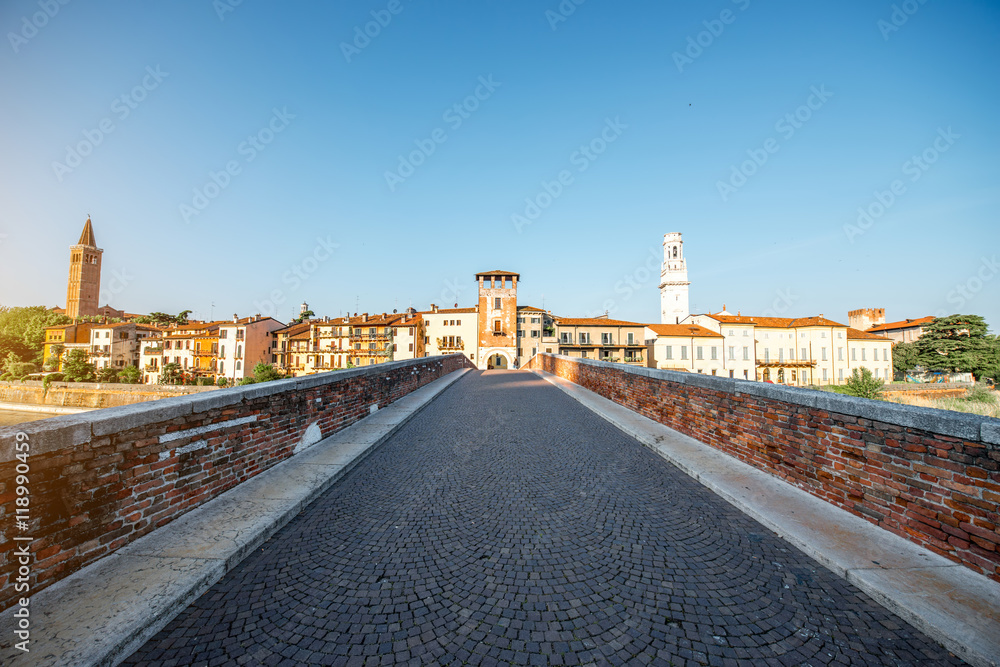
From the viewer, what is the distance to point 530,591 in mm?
2773

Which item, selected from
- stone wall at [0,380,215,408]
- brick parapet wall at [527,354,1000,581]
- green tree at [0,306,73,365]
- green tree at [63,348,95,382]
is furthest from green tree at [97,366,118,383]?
brick parapet wall at [527,354,1000,581]

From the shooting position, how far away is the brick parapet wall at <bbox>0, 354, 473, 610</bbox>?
2.56 m

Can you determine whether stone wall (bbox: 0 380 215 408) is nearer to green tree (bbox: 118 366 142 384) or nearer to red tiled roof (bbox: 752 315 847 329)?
green tree (bbox: 118 366 142 384)

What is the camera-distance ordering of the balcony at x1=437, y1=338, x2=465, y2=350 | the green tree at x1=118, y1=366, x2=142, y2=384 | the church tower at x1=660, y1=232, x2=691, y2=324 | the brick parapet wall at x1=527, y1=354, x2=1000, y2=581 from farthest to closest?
the church tower at x1=660, y1=232, x2=691, y2=324
the balcony at x1=437, y1=338, x2=465, y2=350
the green tree at x1=118, y1=366, x2=142, y2=384
the brick parapet wall at x1=527, y1=354, x2=1000, y2=581

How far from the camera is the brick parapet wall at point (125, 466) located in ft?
8.41

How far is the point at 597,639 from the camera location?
230 cm

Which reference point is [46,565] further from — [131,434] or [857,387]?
[857,387]

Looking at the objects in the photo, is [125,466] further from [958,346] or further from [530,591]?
[958,346]

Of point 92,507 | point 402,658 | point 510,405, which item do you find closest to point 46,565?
point 92,507

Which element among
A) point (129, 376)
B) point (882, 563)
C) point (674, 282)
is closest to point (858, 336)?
point (674, 282)

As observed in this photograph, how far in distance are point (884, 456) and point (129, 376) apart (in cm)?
7429

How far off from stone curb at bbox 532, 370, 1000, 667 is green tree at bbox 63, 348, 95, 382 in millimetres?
72037

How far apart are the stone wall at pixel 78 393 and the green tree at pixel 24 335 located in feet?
47.6

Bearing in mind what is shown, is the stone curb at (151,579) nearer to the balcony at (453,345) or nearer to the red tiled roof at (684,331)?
the balcony at (453,345)
